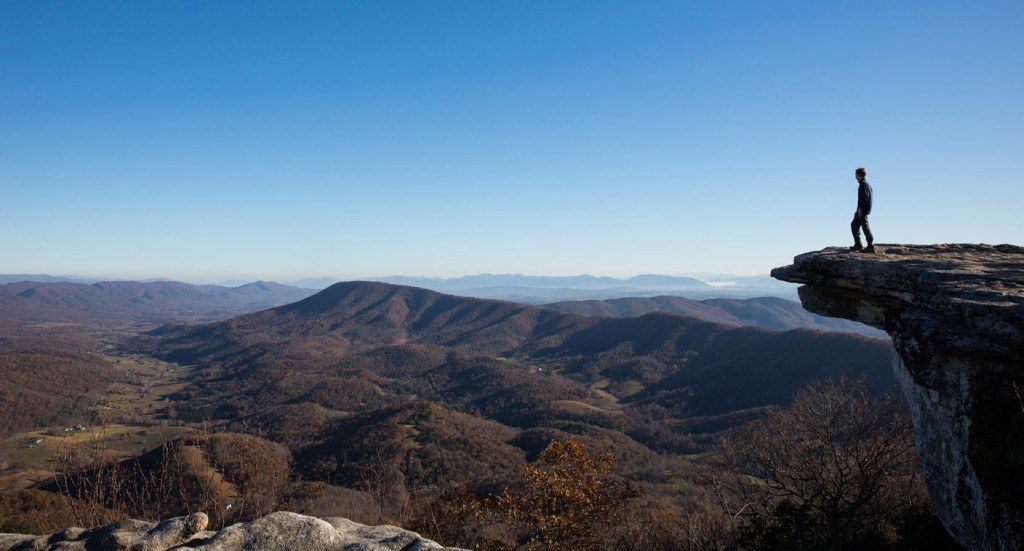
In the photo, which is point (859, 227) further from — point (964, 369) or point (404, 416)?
point (404, 416)

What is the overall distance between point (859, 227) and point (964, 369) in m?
6.49

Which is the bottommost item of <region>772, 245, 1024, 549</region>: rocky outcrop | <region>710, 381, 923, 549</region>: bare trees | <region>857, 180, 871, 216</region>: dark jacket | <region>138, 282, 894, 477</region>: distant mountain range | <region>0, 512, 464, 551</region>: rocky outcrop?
<region>138, 282, 894, 477</region>: distant mountain range

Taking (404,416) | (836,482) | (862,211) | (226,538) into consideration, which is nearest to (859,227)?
(862,211)

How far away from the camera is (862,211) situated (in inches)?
616

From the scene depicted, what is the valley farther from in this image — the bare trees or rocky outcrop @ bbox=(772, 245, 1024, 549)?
rocky outcrop @ bbox=(772, 245, 1024, 549)

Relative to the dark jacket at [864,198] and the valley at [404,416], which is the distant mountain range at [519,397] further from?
the dark jacket at [864,198]

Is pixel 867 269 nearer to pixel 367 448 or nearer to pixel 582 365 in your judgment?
pixel 367 448

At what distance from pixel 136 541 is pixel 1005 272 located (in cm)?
2052

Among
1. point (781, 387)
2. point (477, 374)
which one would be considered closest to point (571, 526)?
point (781, 387)

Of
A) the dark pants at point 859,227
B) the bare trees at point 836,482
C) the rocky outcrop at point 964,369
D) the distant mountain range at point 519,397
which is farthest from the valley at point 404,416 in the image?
the dark pants at point 859,227

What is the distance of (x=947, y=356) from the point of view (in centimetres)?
1127

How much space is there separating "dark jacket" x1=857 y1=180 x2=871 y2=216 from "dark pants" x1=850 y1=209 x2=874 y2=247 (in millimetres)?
195

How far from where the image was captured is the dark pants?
15.6 metres

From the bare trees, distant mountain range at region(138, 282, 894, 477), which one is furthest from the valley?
the bare trees
